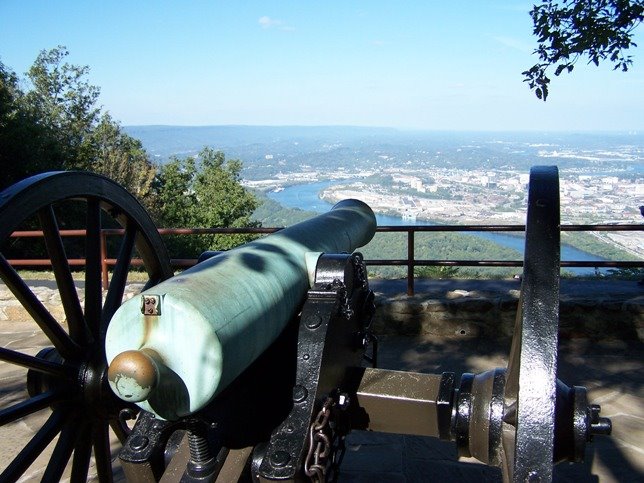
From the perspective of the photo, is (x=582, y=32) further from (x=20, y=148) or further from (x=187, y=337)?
(x=20, y=148)

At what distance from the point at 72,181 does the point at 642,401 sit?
3.41 m

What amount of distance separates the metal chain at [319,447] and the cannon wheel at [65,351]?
0.69 metres

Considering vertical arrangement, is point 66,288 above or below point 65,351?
above

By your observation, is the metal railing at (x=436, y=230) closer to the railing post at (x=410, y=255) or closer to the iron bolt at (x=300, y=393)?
the railing post at (x=410, y=255)

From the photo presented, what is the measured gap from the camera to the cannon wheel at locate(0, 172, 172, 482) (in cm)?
221

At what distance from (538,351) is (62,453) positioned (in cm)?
178

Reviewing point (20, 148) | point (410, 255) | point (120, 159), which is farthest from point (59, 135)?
point (410, 255)

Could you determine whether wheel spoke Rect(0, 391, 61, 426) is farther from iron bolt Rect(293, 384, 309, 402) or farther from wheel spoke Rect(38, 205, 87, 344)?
iron bolt Rect(293, 384, 309, 402)

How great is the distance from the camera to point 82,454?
2.44 metres

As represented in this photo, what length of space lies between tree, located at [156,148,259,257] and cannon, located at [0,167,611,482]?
23.8 meters

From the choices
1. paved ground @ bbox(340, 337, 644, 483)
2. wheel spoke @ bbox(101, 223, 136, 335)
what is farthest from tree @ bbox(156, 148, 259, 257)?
wheel spoke @ bbox(101, 223, 136, 335)

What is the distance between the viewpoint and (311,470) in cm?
174

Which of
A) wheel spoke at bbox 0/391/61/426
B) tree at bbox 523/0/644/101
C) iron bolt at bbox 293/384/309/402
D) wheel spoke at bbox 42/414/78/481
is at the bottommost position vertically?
wheel spoke at bbox 42/414/78/481

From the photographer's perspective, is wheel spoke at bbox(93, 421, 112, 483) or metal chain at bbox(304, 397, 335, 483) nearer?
metal chain at bbox(304, 397, 335, 483)
